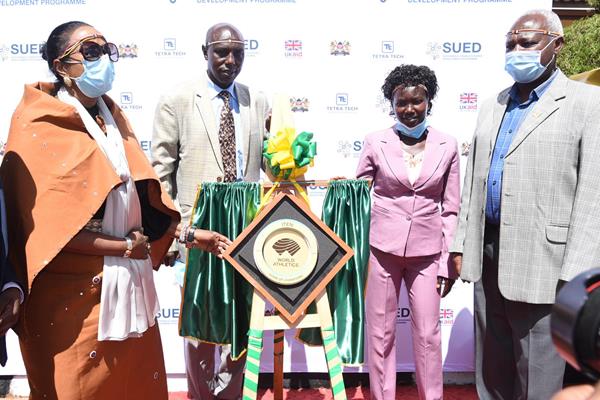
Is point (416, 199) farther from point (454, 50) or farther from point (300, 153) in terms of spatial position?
point (454, 50)

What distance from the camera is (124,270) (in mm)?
2287

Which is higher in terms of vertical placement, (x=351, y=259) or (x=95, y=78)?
(x=95, y=78)

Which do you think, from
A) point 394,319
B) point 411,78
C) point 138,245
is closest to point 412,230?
point 394,319

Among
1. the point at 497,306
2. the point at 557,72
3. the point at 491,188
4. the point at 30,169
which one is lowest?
the point at 497,306

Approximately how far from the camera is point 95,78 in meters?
2.29

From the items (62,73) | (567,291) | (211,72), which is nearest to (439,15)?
(211,72)

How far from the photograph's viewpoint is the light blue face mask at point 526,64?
2.77 metres

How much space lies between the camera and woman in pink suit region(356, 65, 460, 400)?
11.3ft

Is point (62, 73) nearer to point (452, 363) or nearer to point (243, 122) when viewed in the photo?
point (243, 122)

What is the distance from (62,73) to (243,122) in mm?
1352

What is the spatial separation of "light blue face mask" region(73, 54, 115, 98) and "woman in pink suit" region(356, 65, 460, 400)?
1777mm

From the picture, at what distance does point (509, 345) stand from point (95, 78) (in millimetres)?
2376

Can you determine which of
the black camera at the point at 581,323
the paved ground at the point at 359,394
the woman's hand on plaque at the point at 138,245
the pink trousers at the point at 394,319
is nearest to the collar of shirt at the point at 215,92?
the pink trousers at the point at 394,319

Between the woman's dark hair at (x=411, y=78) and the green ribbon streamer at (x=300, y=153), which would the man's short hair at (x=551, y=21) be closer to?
the woman's dark hair at (x=411, y=78)
